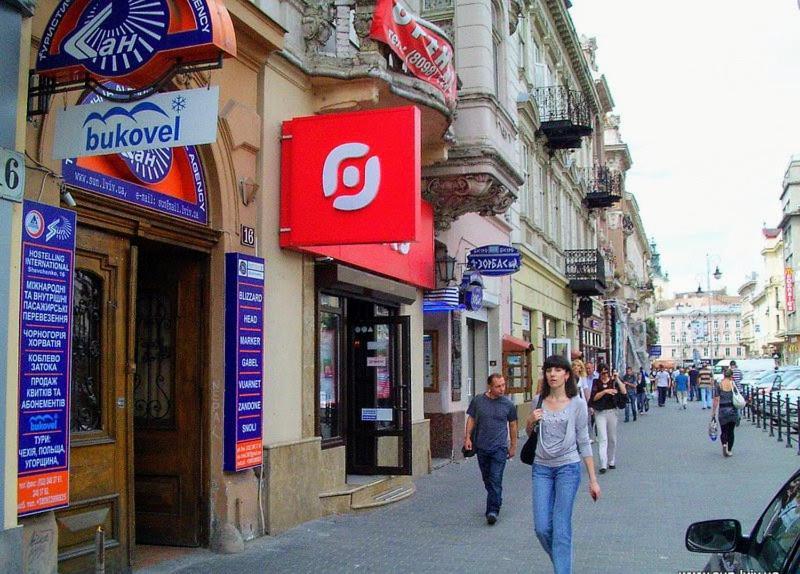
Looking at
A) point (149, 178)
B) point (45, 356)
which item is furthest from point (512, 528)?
point (45, 356)

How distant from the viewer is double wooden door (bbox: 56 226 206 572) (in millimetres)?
6695

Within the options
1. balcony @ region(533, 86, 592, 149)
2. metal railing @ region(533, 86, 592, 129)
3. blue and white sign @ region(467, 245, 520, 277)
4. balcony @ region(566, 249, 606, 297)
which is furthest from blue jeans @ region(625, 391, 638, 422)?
blue and white sign @ region(467, 245, 520, 277)

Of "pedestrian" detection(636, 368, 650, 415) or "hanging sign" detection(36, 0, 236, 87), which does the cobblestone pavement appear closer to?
"hanging sign" detection(36, 0, 236, 87)

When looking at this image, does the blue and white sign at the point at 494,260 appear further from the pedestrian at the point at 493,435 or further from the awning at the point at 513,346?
the pedestrian at the point at 493,435

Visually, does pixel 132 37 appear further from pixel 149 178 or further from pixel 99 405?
pixel 99 405

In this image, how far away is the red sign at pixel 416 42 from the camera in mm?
9883

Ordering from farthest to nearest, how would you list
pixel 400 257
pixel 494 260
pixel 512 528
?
pixel 494 260 < pixel 400 257 < pixel 512 528

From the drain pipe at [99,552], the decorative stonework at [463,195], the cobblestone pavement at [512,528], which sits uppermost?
the decorative stonework at [463,195]

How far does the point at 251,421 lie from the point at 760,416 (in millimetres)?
21068

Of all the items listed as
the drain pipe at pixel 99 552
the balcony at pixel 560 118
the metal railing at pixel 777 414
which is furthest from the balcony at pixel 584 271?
the drain pipe at pixel 99 552

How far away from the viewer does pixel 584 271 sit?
30516mm

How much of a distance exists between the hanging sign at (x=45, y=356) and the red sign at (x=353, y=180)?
10.9ft

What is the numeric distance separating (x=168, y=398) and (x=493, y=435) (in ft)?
12.4

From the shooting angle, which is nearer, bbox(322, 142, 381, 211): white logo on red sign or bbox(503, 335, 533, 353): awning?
bbox(322, 142, 381, 211): white logo on red sign
